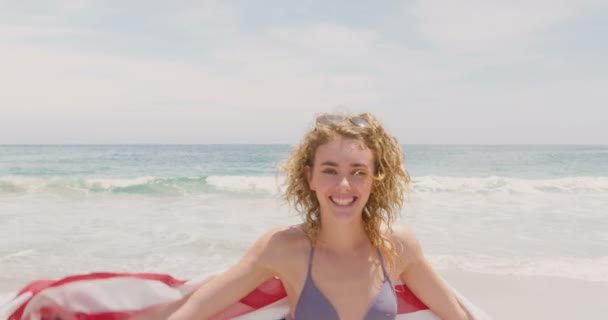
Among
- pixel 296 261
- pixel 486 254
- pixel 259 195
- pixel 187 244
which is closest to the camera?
pixel 296 261

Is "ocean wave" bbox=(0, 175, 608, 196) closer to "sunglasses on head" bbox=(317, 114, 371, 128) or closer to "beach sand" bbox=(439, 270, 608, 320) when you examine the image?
"beach sand" bbox=(439, 270, 608, 320)

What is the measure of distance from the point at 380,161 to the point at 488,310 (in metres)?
2.96

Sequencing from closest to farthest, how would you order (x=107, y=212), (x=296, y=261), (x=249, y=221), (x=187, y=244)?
(x=296, y=261) < (x=187, y=244) < (x=249, y=221) < (x=107, y=212)

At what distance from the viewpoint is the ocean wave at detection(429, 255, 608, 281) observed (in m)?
5.90

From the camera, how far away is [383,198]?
107 inches

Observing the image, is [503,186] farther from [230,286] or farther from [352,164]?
[230,286]

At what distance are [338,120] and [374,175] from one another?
0.34 m

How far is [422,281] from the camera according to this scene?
2.69 meters

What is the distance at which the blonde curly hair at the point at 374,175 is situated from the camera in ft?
8.41

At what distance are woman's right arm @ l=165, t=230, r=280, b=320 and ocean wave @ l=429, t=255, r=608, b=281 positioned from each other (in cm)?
423

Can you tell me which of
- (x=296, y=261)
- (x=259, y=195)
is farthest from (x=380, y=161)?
(x=259, y=195)

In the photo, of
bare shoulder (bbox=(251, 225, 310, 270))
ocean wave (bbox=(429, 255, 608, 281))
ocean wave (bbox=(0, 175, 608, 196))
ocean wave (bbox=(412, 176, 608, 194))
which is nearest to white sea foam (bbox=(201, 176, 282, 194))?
ocean wave (bbox=(0, 175, 608, 196))

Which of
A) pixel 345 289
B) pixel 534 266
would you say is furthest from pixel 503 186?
pixel 345 289

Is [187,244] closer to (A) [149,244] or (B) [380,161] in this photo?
(A) [149,244]
